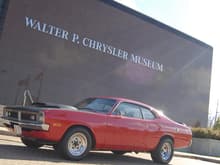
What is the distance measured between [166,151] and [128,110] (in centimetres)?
201

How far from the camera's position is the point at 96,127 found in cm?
929

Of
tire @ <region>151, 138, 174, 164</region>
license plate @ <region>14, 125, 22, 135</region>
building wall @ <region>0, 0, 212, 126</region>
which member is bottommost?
tire @ <region>151, 138, 174, 164</region>

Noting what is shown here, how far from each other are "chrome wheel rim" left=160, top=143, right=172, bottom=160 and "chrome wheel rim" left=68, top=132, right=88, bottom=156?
3074 millimetres

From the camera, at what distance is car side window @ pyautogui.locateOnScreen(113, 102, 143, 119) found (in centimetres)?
1011

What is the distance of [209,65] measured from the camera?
1694 inches

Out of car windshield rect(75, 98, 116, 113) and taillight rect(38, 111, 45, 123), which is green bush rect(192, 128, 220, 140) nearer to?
car windshield rect(75, 98, 116, 113)

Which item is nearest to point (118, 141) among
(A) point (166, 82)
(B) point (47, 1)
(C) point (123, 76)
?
(B) point (47, 1)

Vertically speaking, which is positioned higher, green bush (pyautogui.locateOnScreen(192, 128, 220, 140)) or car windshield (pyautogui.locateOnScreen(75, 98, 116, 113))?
car windshield (pyautogui.locateOnScreen(75, 98, 116, 113))

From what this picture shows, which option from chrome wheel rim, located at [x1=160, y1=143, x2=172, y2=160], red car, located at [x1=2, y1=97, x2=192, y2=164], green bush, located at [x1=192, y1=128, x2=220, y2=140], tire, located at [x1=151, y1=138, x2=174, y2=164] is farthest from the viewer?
green bush, located at [x1=192, y1=128, x2=220, y2=140]

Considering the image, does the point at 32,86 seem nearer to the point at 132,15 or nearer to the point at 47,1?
the point at 47,1

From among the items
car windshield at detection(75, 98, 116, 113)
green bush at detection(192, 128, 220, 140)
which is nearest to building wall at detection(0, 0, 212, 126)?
green bush at detection(192, 128, 220, 140)

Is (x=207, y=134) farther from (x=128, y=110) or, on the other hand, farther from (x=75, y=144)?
(x=75, y=144)

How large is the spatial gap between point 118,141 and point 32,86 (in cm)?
1776

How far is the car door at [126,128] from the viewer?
9734mm
